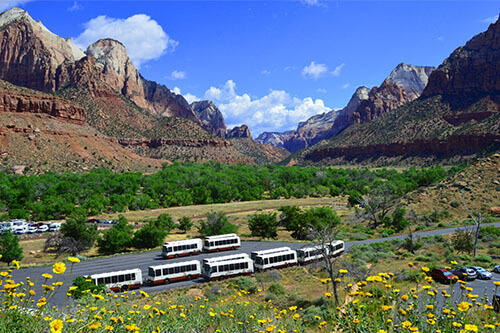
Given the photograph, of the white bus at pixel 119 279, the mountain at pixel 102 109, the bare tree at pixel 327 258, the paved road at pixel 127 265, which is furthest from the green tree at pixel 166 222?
the mountain at pixel 102 109

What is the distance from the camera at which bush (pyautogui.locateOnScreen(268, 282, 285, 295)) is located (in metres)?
24.9

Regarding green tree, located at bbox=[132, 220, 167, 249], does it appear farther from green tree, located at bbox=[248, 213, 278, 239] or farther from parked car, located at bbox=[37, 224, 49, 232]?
parked car, located at bbox=[37, 224, 49, 232]

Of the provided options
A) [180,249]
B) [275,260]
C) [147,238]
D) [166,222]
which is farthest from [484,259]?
[166,222]

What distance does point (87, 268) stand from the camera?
104ft

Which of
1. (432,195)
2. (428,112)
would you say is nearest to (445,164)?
(428,112)

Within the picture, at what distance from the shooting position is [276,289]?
2519 centimetres

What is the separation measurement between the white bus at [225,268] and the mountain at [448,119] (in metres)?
124

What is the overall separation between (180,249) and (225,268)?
31.0 ft

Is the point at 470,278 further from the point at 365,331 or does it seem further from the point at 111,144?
the point at 111,144

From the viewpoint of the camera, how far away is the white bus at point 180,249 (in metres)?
35.9

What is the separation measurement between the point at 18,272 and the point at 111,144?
390 feet

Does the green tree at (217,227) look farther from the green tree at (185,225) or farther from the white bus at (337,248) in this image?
the white bus at (337,248)

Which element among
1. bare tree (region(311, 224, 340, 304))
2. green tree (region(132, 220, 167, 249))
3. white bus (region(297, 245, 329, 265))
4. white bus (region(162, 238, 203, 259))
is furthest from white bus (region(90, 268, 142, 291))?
green tree (region(132, 220, 167, 249))

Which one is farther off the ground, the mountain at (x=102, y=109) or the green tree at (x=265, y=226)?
the mountain at (x=102, y=109)
